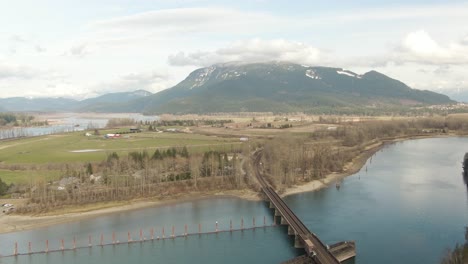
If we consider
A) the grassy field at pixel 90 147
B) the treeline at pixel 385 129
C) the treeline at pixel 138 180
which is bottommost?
the treeline at pixel 138 180

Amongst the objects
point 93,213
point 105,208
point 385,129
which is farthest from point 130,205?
point 385,129

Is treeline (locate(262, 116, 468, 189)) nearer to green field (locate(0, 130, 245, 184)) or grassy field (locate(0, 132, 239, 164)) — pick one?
green field (locate(0, 130, 245, 184))

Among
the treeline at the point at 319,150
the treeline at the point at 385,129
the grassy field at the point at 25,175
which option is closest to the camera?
the grassy field at the point at 25,175

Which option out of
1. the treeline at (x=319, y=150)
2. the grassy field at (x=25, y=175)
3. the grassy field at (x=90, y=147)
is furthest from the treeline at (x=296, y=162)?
the grassy field at (x=25, y=175)

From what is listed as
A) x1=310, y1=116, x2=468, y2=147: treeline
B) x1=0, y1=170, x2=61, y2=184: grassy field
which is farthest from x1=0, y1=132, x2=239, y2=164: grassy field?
x1=310, y1=116, x2=468, y2=147: treeline

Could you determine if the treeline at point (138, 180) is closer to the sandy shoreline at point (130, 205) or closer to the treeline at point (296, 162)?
the sandy shoreline at point (130, 205)

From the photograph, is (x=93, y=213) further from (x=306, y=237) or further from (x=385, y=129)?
(x=385, y=129)

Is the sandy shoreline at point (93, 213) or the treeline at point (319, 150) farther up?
the treeline at point (319, 150)
